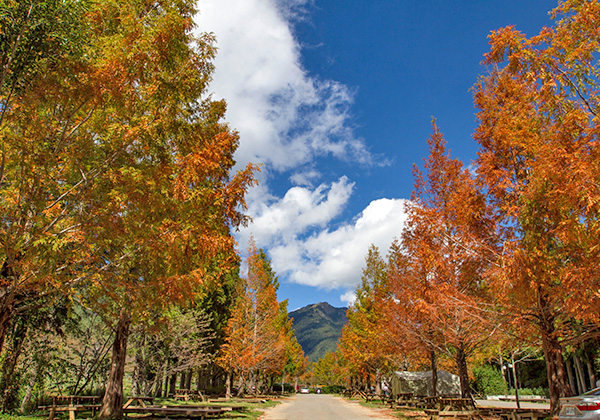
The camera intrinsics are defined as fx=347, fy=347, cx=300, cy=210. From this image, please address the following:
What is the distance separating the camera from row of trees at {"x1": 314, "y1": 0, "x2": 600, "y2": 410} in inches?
263

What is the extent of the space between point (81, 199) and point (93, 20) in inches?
147

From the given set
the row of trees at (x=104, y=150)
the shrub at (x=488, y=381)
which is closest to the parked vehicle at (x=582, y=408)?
the row of trees at (x=104, y=150)

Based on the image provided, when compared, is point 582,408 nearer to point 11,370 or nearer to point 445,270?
point 445,270

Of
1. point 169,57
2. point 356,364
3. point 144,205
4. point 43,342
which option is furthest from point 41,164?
point 356,364

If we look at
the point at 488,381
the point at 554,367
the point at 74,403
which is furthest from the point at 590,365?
the point at 74,403

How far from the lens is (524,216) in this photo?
28.4 ft

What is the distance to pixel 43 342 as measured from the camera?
13.1 metres

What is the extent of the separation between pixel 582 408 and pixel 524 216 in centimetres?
426

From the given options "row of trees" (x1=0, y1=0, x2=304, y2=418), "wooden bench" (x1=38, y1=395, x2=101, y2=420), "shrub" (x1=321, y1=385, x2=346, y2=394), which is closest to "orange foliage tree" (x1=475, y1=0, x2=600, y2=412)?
"row of trees" (x1=0, y1=0, x2=304, y2=418)

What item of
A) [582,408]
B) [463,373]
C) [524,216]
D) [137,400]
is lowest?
[137,400]

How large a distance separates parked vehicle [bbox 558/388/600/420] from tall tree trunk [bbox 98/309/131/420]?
11961 millimetres

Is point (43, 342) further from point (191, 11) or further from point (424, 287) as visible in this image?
point (424, 287)

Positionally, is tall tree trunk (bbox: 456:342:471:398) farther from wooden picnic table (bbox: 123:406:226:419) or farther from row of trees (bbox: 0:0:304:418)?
row of trees (bbox: 0:0:304:418)

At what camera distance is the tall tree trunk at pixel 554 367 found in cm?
977
